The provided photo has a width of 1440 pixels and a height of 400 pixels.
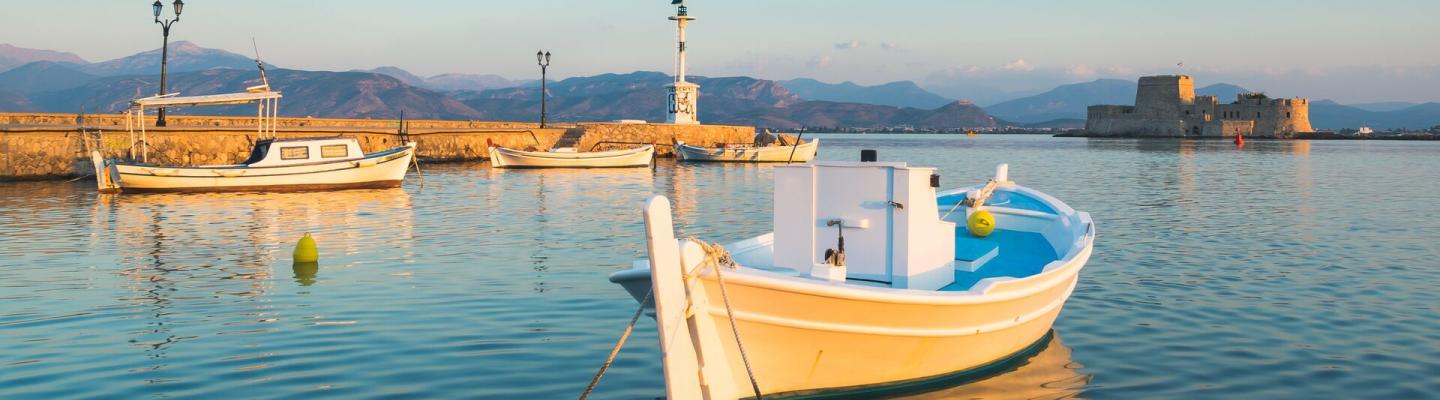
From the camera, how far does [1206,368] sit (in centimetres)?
945

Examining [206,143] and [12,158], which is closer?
[12,158]

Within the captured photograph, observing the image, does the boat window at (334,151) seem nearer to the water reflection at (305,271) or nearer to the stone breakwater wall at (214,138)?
the stone breakwater wall at (214,138)

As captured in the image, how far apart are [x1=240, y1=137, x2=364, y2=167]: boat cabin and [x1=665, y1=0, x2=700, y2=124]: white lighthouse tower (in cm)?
3361

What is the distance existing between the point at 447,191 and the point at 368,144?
56.3ft

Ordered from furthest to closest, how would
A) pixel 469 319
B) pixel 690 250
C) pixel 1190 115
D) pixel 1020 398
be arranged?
pixel 1190 115, pixel 469 319, pixel 1020 398, pixel 690 250

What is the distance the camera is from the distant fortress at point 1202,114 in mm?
143250

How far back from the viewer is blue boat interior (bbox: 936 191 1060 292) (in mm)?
10984

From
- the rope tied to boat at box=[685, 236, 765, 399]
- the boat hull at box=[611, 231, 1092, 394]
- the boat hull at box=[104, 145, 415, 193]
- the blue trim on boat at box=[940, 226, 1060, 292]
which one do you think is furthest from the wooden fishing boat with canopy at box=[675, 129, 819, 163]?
the rope tied to boat at box=[685, 236, 765, 399]

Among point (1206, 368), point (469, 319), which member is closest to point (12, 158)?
point (469, 319)

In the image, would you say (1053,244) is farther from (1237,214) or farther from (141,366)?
(1237,214)

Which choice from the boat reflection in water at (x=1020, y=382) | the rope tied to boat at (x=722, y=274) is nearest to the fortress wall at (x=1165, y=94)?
the boat reflection in water at (x=1020, y=382)

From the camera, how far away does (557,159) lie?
48.1 metres

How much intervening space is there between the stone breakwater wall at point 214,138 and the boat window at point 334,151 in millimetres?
8007

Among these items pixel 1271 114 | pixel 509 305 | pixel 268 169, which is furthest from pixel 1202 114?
pixel 509 305
